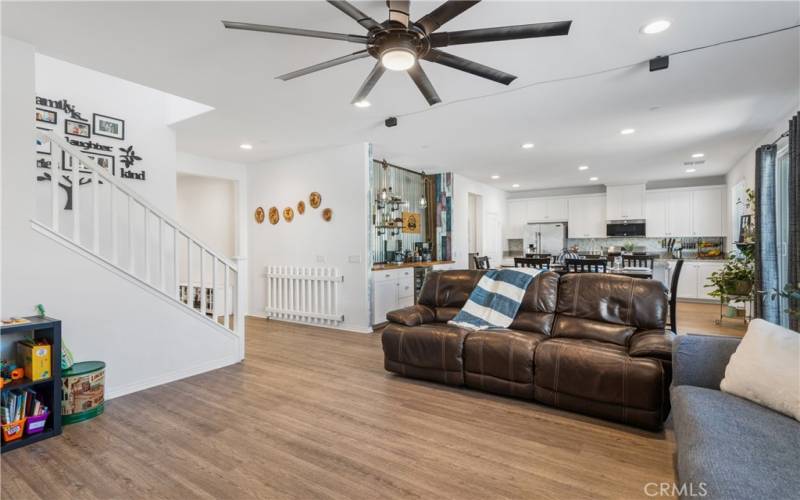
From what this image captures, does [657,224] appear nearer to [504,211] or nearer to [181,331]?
[504,211]

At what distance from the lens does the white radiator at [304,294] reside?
559 centimetres

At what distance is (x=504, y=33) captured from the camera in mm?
1886

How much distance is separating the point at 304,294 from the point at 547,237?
257 inches

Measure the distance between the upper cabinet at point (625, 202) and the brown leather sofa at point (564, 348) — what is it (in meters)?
6.37

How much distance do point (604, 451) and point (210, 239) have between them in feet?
22.7

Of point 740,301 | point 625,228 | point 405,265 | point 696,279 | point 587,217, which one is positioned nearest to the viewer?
point 740,301

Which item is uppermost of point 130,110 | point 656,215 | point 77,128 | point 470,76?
point 130,110

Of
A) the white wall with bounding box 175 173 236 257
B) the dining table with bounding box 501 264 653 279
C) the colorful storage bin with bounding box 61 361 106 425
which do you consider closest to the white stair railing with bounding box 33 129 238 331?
the colorful storage bin with bounding box 61 361 106 425

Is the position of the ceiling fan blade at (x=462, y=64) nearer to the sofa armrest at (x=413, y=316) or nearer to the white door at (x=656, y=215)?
the sofa armrest at (x=413, y=316)

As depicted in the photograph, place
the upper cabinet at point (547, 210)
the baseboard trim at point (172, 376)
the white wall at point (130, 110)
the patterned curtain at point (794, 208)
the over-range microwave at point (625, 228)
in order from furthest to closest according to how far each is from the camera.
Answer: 1. the upper cabinet at point (547, 210)
2. the over-range microwave at point (625, 228)
3. the white wall at point (130, 110)
4. the patterned curtain at point (794, 208)
5. the baseboard trim at point (172, 376)

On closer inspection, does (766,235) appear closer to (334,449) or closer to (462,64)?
(462,64)

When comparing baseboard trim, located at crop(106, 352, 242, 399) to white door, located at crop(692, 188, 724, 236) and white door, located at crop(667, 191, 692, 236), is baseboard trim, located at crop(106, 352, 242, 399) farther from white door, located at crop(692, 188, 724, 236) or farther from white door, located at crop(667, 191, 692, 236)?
white door, located at crop(692, 188, 724, 236)

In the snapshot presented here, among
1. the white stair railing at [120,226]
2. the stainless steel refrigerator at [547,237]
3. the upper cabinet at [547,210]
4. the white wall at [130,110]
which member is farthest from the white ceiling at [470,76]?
the stainless steel refrigerator at [547,237]

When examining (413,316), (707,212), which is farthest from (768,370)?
(707,212)
